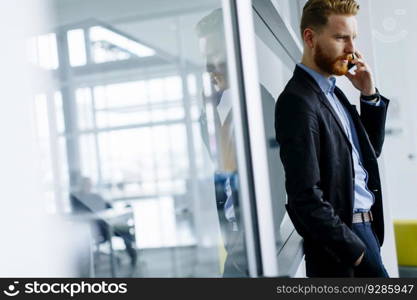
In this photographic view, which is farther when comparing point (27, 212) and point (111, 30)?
point (111, 30)

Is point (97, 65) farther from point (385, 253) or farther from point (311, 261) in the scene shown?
point (385, 253)

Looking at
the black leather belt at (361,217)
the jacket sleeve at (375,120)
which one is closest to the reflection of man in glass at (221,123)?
the black leather belt at (361,217)

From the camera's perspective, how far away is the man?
4.62 feet

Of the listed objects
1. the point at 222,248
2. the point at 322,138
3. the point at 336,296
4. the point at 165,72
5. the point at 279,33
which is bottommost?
the point at 336,296

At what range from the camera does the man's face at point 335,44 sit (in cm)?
161

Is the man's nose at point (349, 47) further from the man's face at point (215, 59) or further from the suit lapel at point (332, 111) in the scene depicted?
the man's face at point (215, 59)

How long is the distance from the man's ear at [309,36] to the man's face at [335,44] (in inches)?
0.5

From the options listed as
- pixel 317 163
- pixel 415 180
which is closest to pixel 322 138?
pixel 317 163

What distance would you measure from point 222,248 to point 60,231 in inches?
24.7

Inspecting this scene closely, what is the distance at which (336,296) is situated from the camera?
1.41 meters

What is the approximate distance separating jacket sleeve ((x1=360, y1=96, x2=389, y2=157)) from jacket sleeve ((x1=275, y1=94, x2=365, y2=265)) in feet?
1.72

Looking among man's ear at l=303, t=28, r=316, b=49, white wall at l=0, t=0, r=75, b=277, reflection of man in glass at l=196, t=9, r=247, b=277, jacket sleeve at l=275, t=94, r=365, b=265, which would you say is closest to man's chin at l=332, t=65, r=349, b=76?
man's ear at l=303, t=28, r=316, b=49

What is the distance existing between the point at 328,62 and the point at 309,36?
100mm

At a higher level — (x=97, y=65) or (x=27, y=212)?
(x=97, y=65)
